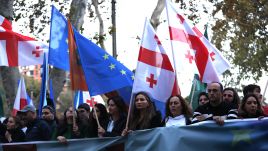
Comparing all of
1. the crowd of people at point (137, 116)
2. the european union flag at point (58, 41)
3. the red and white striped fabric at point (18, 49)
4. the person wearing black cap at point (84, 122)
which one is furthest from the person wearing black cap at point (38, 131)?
the red and white striped fabric at point (18, 49)

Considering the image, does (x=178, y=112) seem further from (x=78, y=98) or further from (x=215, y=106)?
(x=78, y=98)

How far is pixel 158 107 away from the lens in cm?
968

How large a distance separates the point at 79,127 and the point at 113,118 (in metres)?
0.66

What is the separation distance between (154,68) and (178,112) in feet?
2.44

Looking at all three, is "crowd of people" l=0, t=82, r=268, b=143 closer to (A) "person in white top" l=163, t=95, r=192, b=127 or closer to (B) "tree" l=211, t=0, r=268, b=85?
(A) "person in white top" l=163, t=95, r=192, b=127

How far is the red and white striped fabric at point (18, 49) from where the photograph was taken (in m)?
12.5

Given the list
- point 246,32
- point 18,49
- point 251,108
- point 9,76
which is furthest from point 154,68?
point 246,32

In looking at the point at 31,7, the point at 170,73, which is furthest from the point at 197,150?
the point at 31,7

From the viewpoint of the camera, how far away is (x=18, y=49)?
1273 cm

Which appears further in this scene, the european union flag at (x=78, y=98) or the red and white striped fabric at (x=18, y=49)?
the european union flag at (x=78, y=98)

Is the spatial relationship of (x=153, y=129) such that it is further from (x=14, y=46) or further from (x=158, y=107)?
(x=14, y=46)

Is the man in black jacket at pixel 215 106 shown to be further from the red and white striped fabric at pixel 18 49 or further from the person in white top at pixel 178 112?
the red and white striped fabric at pixel 18 49

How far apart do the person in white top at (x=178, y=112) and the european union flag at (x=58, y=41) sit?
89.6 inches

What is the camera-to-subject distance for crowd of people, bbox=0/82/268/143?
857cm
